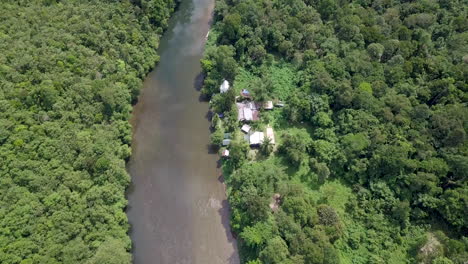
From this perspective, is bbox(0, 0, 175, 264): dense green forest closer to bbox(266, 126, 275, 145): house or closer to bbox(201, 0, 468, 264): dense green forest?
bbox(201, 0, 468, 264): dense green forest

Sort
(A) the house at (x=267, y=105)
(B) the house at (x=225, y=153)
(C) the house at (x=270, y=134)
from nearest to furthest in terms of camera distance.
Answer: (B) the house at (x=225, y=153) → (C) the house at (x=270, y=134) → (A) the house at (x=267, y=105)

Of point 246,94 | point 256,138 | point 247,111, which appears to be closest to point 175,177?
point 256,138

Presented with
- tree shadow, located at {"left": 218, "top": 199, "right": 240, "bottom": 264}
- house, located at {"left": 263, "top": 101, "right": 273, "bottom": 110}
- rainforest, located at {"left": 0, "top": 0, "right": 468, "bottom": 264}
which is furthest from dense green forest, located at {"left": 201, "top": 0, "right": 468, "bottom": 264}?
tree shadow, located at {"left": 218, "top": 199, "right": 240, "bottom": 264}

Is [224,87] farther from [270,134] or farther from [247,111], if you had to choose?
[270,134]

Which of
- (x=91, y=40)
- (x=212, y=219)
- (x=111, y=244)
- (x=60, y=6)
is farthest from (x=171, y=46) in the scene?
(x=111, y=244)

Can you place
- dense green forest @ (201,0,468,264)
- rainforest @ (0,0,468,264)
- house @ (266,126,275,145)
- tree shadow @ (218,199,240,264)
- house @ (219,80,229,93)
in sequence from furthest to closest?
house @ (219,80,229,93), house @ (266,126,275,145), tree shadow @ (218,199,240,264), dense green forest @ (201,0,468,264), rainforest @ (0,0,468,264)

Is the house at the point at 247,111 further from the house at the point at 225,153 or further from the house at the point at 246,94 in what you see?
the house at the point at 225,153

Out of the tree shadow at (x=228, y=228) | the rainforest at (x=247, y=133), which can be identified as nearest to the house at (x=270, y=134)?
the rainforest at (x=247, y=133)
